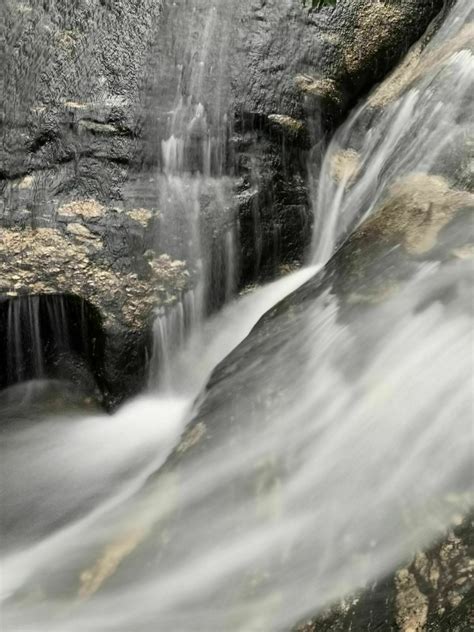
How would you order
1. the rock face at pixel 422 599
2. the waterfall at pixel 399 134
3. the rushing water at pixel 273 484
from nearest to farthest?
1. the rock face at pixel 422 599
2. the rushing water at pixel 273 484
3. the waterfall at pixel 399 134

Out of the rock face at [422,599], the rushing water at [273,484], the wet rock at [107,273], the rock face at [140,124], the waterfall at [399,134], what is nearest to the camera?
the rock face at [422,599]

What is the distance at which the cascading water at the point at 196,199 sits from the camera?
4914mm

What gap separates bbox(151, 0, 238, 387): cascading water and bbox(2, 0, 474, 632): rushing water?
3.19 feet

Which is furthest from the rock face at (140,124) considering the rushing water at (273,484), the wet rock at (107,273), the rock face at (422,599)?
the rock face at (422,599)

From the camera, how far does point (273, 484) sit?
9.11ft

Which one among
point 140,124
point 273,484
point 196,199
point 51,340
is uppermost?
point 140,124

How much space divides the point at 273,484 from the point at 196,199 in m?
2.91

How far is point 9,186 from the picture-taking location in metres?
5.07

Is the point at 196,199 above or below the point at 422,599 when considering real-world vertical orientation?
above

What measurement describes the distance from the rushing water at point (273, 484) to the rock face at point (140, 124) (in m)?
1.28

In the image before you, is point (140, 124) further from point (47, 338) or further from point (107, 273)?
point (47, 338)

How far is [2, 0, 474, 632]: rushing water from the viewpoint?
7.88 ft

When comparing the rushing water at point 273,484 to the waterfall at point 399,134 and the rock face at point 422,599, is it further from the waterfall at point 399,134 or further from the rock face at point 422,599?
the waterfall at point 399,134

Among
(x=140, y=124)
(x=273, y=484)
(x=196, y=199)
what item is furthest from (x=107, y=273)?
(x=273, y=484)
